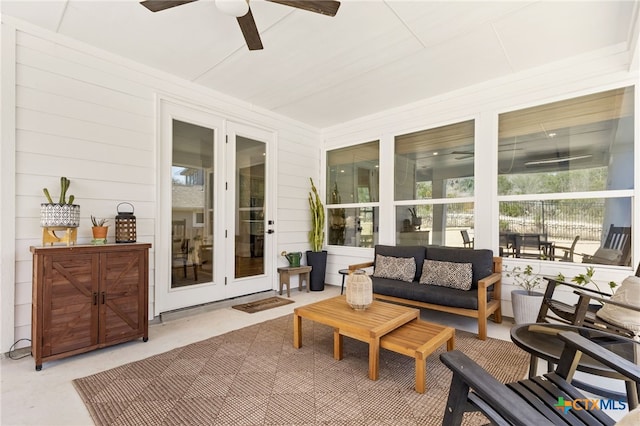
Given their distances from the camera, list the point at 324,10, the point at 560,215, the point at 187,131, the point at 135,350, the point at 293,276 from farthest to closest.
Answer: the point at 293,276 → the point at 187,131 → the point at 560,215 → the point at 135,350 → the point at 324,10

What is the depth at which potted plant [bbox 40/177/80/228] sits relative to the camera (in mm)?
2705

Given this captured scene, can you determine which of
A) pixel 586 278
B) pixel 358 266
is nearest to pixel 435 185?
pixel 358 266

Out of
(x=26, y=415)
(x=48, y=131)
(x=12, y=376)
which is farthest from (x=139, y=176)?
(x=26, y=415)

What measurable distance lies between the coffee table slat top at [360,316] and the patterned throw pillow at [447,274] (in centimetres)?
108

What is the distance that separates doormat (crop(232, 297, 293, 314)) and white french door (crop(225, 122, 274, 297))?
243 mm

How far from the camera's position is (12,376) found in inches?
95.3

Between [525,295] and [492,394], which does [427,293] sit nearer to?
[525,295]

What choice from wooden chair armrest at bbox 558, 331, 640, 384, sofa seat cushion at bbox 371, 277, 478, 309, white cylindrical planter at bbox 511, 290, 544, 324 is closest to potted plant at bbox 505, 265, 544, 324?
white cylindrical planter at bbox 511, 290, 544, 324

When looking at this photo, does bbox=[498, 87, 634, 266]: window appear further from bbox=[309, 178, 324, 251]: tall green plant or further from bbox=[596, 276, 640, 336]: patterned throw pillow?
bbox=[309, 178, 324, 251]: tall green plant

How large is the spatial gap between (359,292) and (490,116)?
290cm

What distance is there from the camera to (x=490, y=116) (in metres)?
4.01

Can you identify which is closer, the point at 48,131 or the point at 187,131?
the point at 48,131

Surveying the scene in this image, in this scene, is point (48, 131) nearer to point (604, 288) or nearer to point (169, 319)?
point (169, 319)

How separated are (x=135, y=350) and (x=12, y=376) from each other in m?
0.82
